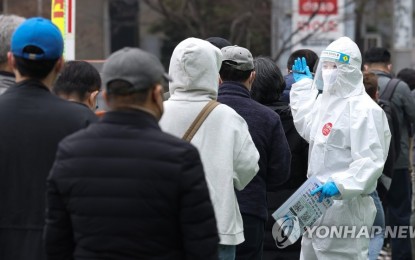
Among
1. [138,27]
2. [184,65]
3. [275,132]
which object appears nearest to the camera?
[184,65]

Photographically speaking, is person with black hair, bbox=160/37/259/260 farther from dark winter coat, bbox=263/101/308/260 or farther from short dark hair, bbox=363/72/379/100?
short dark hair, bbox=363/72/379/100

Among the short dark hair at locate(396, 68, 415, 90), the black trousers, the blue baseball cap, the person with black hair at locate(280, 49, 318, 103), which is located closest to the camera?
the blue baseball cap

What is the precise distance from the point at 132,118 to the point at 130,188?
0.28 metres

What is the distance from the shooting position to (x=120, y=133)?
153 inches

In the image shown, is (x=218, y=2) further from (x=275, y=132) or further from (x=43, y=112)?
(x=43, y=112)

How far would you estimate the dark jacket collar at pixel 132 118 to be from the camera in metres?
3.89

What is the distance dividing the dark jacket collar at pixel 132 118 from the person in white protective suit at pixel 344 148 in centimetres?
255

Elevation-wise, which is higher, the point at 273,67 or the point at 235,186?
the point at 273,67

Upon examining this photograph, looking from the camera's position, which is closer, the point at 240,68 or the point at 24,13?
the point at 240,68

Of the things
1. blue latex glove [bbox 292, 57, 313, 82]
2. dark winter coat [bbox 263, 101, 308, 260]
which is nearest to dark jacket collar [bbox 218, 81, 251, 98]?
dark winter coat [bbox 263, 101, 308, 260]

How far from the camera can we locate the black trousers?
594 centimetres

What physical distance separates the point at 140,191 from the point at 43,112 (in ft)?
2.74

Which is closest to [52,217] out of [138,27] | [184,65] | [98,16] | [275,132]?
[184,65]

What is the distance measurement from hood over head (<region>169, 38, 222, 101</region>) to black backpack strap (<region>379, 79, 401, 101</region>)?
511 cm
